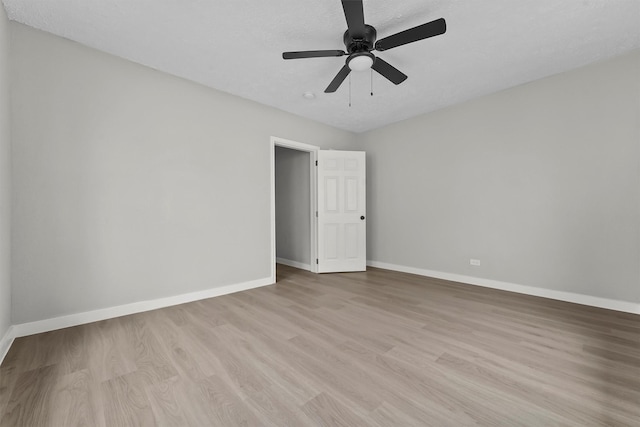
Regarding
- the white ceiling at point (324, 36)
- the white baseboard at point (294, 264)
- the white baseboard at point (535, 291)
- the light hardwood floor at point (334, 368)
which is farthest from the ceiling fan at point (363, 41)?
the white baseboard at point (294, 264)

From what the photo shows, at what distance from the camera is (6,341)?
6.64ft

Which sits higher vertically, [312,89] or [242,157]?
[312,89]

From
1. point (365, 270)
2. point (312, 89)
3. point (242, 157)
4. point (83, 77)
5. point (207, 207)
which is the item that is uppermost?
point (312, 89)

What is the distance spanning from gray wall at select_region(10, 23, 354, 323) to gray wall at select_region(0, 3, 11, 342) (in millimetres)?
89

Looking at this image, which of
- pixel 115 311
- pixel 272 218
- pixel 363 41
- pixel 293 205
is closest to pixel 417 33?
pixel 363 41

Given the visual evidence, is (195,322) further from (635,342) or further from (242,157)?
(635,342)

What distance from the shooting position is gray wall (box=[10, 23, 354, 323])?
2301mm

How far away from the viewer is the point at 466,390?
156cm

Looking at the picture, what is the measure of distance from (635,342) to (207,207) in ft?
13.8

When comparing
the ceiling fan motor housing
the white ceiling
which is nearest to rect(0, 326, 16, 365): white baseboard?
the white ceiling

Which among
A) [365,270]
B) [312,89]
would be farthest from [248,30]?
[365,270]

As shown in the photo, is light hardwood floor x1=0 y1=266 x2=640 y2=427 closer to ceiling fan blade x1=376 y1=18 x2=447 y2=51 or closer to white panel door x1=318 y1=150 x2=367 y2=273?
white panel door x1=318 y1=150 x2=367 y2=273

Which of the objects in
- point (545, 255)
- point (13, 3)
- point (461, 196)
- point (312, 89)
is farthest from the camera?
point (461, 196)

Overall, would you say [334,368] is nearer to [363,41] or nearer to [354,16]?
[354,16]
